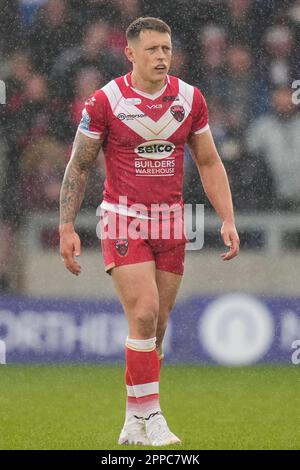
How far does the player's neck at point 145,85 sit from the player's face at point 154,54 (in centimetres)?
4

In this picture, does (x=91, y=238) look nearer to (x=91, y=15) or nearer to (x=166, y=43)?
(x=91, y=15)

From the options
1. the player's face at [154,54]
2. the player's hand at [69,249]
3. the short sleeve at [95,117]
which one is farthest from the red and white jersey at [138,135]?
the player's hand at [69,249]

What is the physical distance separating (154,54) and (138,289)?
1158mm

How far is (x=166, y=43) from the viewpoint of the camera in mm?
6715

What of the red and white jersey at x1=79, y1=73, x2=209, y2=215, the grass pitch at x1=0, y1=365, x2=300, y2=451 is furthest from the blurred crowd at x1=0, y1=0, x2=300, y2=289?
the red and white jersey at x1=79, y1=73, x2=209, y2=215

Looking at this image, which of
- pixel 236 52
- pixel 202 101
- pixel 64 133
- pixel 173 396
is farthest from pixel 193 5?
pixel 202 101

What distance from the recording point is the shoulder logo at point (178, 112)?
22.4 ft

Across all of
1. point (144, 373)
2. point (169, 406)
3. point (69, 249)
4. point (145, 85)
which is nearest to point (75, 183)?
point (69, 249)

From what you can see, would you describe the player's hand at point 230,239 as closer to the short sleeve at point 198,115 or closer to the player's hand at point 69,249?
the short sleeve at point 198,115

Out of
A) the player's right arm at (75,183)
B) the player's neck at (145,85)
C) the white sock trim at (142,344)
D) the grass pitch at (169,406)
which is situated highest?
the player's neck at (145,85)

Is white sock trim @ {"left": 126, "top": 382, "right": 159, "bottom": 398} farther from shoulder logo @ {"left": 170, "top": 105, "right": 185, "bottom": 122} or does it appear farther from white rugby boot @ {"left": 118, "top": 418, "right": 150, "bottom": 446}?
shoulder logo @ {"left": 170, "top": 105, "right": 185, "bottom": 122}

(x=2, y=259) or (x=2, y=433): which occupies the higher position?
(x=2, y=259)

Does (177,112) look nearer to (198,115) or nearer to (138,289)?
(198,115)

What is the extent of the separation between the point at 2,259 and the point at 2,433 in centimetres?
396
